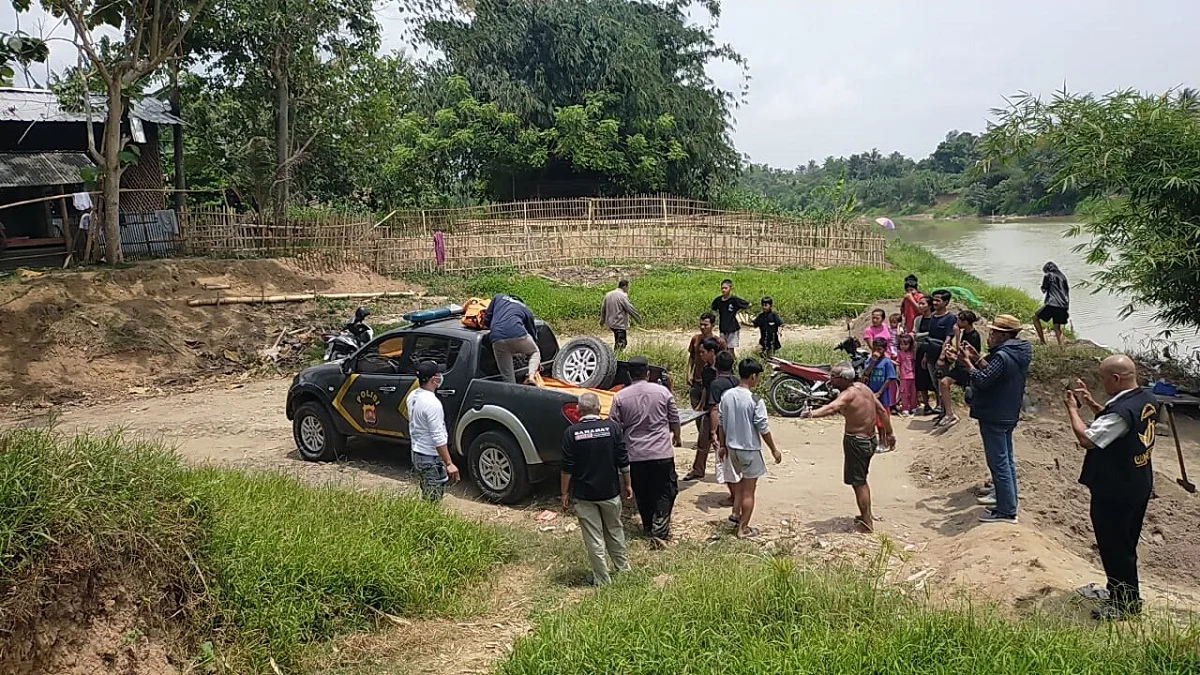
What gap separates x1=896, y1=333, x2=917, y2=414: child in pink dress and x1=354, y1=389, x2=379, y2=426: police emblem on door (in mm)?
6265

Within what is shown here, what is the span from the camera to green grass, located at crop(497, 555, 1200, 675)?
4062mm

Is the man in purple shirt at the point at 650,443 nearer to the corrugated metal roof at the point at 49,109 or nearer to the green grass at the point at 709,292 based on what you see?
the green grass at the point at 709,292

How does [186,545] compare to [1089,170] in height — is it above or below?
below

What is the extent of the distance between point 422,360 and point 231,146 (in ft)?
65.3

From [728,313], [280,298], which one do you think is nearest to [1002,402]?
[728,313]

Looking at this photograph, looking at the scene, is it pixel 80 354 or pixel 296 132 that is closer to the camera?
pixel 80 354

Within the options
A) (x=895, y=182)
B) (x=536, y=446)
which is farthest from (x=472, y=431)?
(x=895, y=182)

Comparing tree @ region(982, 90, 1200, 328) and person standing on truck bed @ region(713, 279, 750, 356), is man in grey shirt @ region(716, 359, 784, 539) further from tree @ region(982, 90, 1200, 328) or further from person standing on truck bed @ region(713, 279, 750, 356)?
tree @ region(982, 90, 1200, 328)

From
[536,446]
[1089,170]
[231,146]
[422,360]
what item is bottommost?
[536,446]

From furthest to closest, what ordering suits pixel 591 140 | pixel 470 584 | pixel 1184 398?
pixel 591 140
pixel 1184 398
pixel 470 584

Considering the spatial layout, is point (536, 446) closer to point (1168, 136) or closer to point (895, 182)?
point (1168, 136)

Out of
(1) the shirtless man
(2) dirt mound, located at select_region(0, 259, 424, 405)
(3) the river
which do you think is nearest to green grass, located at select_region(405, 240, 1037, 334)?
(3) the river

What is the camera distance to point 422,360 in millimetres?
8625

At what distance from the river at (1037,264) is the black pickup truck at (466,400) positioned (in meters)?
10.9
